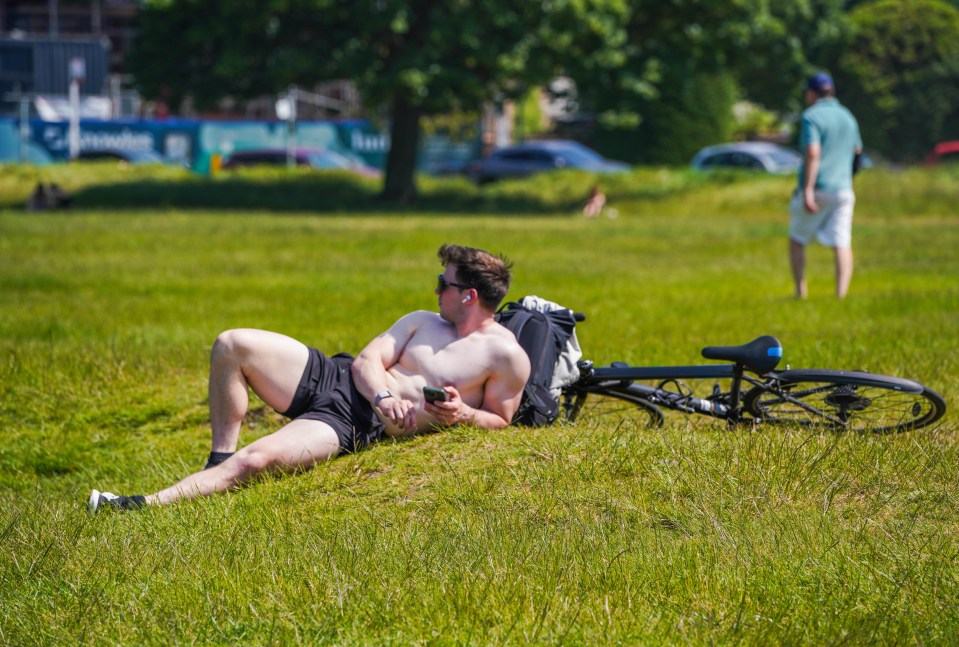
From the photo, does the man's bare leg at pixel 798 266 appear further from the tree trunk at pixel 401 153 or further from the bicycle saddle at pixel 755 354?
the tree trunk at pixel 401 153

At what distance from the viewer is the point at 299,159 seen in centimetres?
4550

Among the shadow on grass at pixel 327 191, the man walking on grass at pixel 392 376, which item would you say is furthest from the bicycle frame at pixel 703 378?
the shadow on grass at pixel 327 191

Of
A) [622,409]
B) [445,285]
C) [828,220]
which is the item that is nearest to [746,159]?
[828,220]

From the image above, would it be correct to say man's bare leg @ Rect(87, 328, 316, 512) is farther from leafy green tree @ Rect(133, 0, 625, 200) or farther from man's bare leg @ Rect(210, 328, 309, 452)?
leafy green tree @ Rect(133, 0, 625, 200)

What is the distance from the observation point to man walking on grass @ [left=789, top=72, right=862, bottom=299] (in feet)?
45.2

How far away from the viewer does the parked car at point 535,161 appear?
1806 inches

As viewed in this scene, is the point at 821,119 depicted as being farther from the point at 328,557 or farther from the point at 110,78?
the point at 110,78

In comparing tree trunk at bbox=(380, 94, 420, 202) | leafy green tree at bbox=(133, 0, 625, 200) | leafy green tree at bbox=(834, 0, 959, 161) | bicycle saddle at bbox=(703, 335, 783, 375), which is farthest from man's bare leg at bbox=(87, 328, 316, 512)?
leafy green tree at bbox=(834, 0, 959, 161)

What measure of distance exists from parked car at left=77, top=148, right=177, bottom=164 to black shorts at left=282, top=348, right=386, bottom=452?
134 feet

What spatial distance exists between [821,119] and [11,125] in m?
39.3

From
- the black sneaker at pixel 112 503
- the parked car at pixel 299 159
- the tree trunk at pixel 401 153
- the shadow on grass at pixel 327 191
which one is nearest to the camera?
the black sneaker at pixel 112 503

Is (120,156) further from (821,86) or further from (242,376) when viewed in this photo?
(242,376)

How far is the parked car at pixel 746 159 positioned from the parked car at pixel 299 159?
33.5ft

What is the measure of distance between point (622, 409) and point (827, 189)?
6.81 meters
